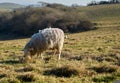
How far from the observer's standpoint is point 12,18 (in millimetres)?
94875

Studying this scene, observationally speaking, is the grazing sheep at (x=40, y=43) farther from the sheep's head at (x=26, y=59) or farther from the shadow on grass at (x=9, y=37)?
the shadow on grass at (x=9, y=37)

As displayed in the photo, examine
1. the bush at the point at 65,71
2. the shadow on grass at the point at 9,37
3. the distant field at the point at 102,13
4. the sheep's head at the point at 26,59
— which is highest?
the bush at the point at 65,71

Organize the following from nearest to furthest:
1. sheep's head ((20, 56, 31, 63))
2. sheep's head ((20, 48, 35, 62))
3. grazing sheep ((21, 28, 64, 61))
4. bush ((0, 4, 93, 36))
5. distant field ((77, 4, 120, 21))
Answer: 1. sheep's head ((20, 56, 31, 63))
2. sheep's head ((20, 48, 35, 62))
3. grazing sheep ((21, 28, 64, 61))
4. bush ((0, 4, 93, 36))
5. distant field ((77, 4, 120, 21))

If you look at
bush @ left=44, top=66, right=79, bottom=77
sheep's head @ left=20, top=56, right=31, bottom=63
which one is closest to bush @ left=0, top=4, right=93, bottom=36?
sheep's head @ left=20, top=56, right=31, bottom=63

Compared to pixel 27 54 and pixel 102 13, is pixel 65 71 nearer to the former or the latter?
pixel 27 54

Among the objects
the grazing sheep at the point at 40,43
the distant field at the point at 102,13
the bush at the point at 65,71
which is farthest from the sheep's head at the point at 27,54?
the distant field at the point at 102,13

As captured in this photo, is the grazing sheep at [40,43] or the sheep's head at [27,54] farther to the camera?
the grazing sheep at [40,43]

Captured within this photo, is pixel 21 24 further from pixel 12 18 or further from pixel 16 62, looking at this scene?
pixel 16 62

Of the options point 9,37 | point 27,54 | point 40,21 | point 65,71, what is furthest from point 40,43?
point 40,21

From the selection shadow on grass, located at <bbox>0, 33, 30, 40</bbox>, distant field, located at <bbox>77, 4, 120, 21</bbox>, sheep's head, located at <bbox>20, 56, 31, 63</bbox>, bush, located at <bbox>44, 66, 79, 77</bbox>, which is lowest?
shadow on grass, located at <bbox>0, 33, 30, 40</bbox>

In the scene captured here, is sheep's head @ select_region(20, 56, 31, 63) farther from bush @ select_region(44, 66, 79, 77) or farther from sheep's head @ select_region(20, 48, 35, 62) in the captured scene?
bush @ select_region(44, 66, 79, 77)

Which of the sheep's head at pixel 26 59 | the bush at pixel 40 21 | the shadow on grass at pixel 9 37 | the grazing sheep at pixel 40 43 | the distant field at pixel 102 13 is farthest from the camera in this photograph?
the distant field at pixel 102 13

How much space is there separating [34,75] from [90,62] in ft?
15.2

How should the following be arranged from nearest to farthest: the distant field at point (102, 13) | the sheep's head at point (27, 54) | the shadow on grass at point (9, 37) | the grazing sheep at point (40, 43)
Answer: the sheep's head at point (27, 54), the grazing sheep at point (40, 43), the shadow on grass at point (9, 37), the distant field at point (102, 13)
